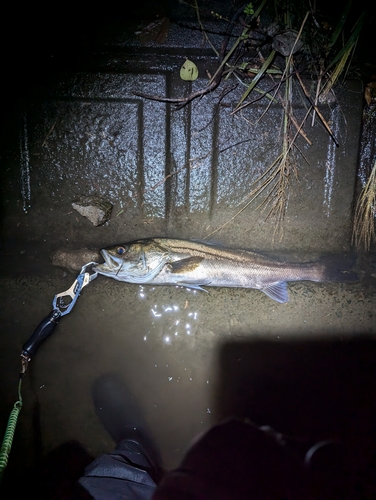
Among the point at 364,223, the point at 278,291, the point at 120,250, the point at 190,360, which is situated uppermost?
the point at 364,223

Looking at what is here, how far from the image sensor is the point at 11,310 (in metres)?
3.13

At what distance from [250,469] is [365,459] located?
1.29 meters

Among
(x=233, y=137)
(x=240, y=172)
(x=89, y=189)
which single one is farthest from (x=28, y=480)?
(x=233, y=137)

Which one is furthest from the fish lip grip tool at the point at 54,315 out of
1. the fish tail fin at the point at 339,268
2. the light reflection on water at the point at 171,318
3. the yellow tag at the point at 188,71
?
the fish tail fin at the point at 339,268

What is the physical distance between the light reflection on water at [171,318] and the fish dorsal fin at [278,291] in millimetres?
787

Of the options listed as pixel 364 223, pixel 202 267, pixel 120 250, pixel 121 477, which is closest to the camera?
pixel 121 477

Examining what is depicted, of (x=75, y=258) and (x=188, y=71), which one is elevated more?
(x=188, y=71)

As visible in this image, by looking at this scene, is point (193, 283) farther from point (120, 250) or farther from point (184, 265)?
point (120, 250)

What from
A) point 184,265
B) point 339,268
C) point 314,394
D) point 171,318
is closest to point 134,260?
point 184,265

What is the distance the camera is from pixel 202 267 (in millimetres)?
2941

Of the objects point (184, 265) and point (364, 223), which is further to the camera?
point (364, 223)

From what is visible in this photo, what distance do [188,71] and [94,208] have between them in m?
1.69

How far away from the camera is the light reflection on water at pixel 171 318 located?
3168 mm

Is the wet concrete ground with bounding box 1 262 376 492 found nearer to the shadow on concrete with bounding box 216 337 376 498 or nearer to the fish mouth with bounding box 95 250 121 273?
the shadow on concrete with bounding box 216 337 376 498
